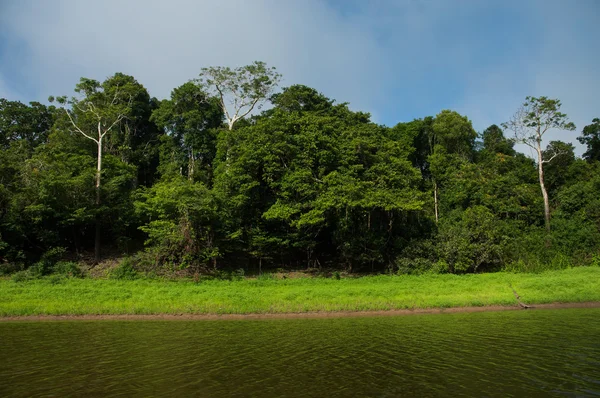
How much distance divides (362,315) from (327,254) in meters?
19.3

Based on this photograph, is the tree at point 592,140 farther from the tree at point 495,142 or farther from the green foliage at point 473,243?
the green foliage at point 473,243

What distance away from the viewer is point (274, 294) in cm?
2398

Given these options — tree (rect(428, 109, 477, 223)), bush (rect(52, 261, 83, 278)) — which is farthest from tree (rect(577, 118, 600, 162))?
bush (rect(52, 261, 83, 278))

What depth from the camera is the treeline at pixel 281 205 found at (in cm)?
3173

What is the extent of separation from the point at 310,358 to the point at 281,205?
→ 21.7 m

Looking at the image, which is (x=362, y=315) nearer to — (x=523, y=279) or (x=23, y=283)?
(x=523, y=279)

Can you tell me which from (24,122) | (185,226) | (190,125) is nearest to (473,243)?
(185,226)

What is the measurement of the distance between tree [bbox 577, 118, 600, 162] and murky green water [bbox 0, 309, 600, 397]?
181 feet

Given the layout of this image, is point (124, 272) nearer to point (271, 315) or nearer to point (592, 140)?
point (271, 315)

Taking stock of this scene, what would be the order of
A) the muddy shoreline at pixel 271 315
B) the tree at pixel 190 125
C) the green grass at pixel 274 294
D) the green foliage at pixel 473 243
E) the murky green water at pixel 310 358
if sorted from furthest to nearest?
the tree at pixel 190 125
the green foliage at pixel 473 243
the green grass at pixel 274 294
the muddy shoreline at pixel 271 315
the murky green water at pixel 310 358

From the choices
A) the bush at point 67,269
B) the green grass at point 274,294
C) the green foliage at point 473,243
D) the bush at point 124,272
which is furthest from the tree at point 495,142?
the bush at point 67,269

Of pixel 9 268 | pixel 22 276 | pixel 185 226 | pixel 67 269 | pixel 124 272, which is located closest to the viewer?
pixel 22 276

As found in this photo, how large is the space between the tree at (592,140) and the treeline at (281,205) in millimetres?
18867

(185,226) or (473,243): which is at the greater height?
(185,226)
